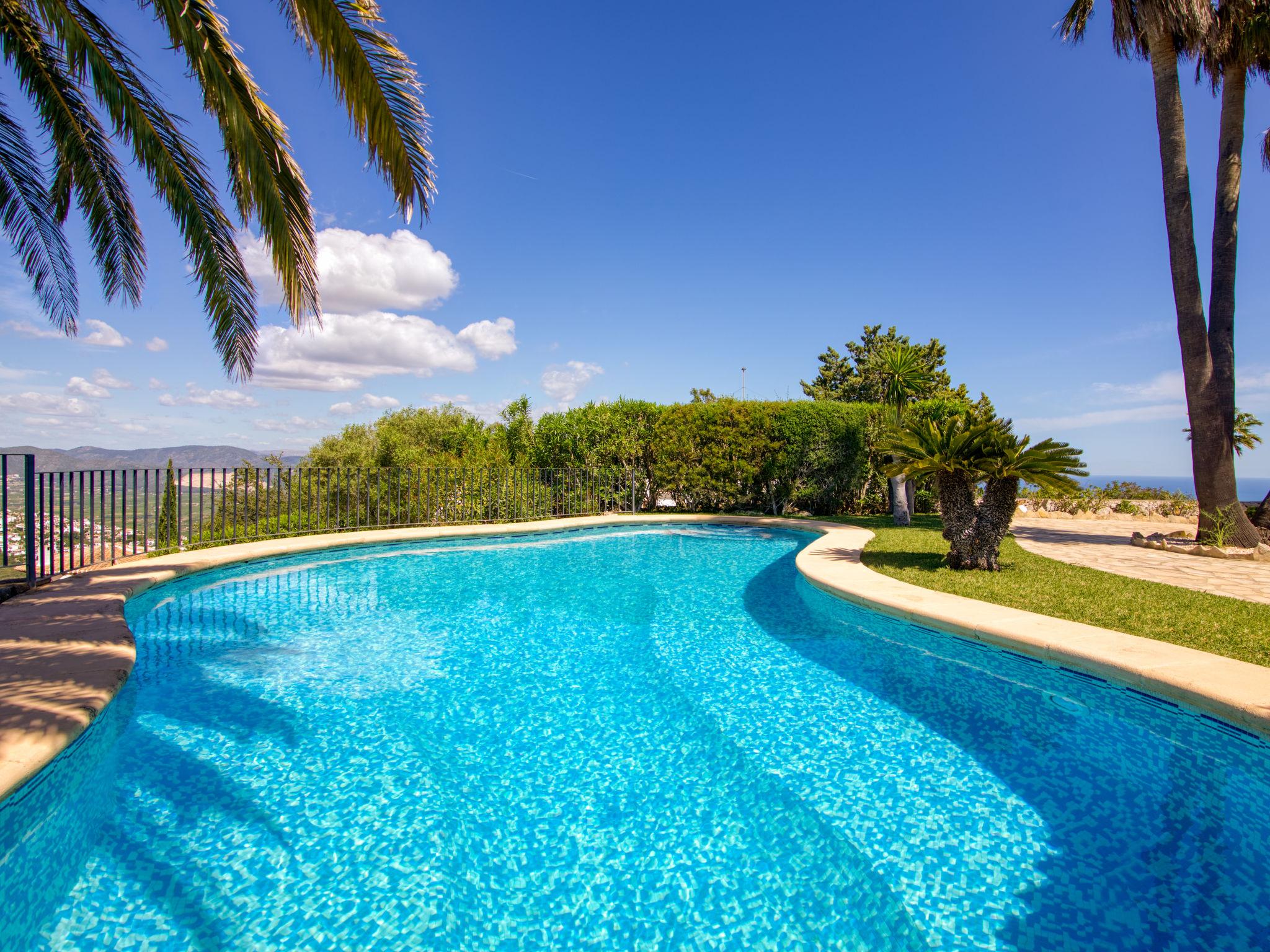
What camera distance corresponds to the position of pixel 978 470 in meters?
6.39

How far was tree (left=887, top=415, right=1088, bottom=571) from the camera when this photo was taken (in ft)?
20.3

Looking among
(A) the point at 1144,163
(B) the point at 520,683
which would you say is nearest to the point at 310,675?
(B) the point at 520,683

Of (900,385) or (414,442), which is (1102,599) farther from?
(414,442)

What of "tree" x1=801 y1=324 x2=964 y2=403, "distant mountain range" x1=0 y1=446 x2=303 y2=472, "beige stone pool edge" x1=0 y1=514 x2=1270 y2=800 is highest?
"tree" x1=801 y1=324 x2=964 y2=403

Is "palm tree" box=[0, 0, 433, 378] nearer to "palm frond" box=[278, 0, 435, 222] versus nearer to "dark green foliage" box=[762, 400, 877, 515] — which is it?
"palm frond" box=[278, 0, 435, 222]

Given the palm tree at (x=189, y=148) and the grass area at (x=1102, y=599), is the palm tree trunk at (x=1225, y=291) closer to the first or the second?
the grass area at (x=1102, y=599)

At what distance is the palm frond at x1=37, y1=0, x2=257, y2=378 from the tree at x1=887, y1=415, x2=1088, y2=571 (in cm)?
765

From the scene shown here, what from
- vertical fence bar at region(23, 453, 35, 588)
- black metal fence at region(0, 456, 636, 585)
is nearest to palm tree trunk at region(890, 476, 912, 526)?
black metal fence at region(0, 456, 636, 585)

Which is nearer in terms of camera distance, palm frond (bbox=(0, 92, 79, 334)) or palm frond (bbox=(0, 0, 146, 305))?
palm frond (bbox=(0, 0, 146, 305))

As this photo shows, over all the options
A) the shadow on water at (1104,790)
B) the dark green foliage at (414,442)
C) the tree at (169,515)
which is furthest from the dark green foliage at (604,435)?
the shadow on water at (1104,790)

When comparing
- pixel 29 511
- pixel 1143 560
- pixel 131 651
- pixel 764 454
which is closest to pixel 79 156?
pixel 29 511

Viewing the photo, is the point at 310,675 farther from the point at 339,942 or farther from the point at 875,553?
the point at 875,553

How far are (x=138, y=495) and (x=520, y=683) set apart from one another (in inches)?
308

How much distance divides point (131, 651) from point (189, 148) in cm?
452
